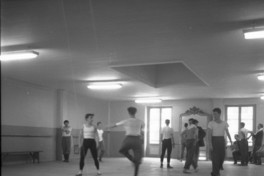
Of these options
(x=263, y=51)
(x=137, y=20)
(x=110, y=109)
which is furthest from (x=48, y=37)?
(x=110, y=109)

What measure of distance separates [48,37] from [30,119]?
6958mm

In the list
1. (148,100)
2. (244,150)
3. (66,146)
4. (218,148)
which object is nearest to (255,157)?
(244,150)

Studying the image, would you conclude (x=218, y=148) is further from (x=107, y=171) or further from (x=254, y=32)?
(x=107, y=171)

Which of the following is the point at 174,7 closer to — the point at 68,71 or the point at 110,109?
the point at 68,71

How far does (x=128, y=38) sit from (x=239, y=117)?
1259 centimetres

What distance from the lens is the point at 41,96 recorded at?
45.3ft

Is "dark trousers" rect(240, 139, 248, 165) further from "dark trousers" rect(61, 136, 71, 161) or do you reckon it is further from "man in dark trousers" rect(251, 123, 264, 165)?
"dark trousers" rect(61, 136, 71, 161)

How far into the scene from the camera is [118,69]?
1036 cm

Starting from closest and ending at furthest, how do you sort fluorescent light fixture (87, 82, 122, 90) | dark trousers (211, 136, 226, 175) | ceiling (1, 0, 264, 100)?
ceiling (1, 0, 264, 100) < dark trousers (211, 136, 226, 175) < fluorescent light fixture (87, 82, 122, 90)

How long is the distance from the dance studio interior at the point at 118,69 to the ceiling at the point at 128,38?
0.02 metres

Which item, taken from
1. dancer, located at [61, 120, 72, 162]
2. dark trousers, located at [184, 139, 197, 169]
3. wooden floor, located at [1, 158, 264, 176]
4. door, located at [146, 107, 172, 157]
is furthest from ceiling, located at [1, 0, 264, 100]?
wooden floor, located at [1, 158, 264, 176]

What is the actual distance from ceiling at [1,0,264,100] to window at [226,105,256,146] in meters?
5.39

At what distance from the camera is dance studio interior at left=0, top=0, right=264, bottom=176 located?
18.0 ft

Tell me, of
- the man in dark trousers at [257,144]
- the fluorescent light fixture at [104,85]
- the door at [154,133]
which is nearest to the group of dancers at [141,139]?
the door at [154,133]
